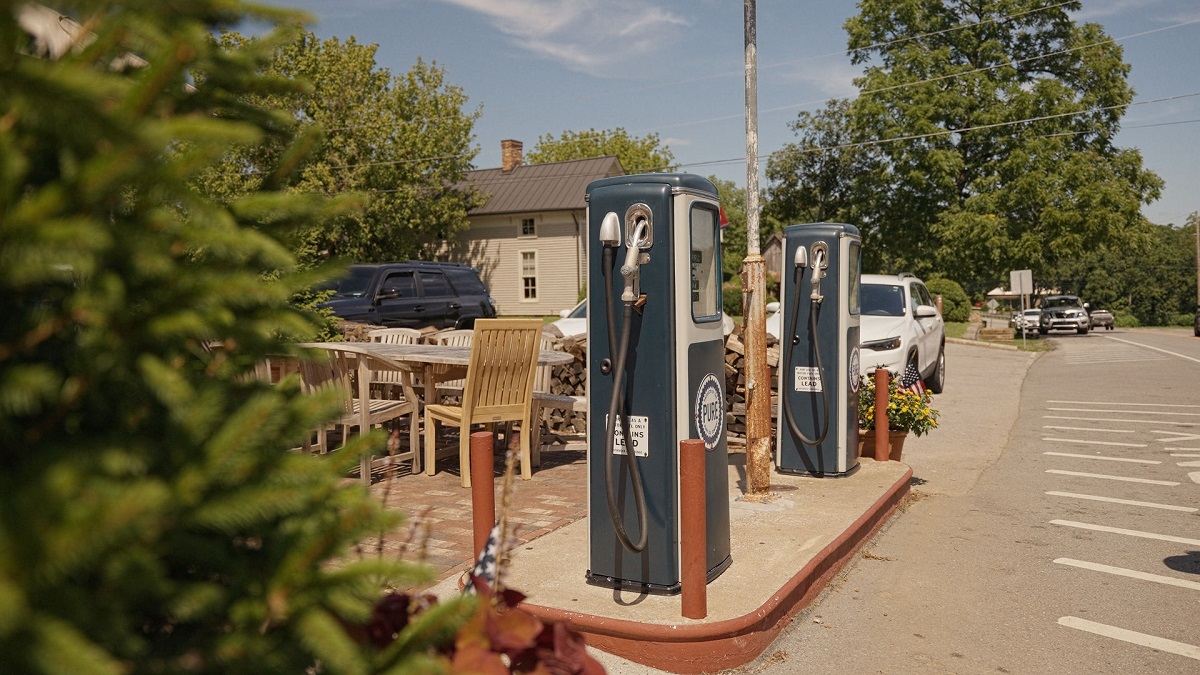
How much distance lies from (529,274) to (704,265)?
36.0 m

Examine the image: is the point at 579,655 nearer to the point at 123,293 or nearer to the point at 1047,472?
the point at 123,293

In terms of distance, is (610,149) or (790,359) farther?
(610,149)

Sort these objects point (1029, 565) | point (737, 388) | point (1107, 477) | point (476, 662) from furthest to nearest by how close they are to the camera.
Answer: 1. point (737, 388)
2. point (1107, 477)
3. point (1029, 565)
4. point (476, 662)

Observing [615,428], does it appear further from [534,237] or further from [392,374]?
[534,237]

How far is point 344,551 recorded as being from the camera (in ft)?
4.75

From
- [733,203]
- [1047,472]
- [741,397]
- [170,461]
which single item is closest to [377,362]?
[741,397]

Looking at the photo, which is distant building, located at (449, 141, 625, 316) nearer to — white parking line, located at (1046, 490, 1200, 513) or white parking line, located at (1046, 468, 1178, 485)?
white parking line, located at (1046, 468, 1178, 485)

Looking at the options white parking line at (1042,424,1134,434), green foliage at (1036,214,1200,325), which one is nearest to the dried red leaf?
white parking line at (1042,424,1134,434)

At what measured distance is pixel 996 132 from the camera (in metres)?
38.2

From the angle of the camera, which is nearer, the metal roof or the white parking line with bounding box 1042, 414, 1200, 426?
the white parking line with bounding box 1042, 414, 1200, 426

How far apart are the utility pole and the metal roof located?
3166 centimetres

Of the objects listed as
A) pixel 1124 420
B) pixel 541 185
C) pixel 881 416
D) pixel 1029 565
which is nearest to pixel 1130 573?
pixel 1029 565

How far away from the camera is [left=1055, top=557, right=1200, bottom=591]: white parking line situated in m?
5.88

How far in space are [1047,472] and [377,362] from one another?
21.8ft
